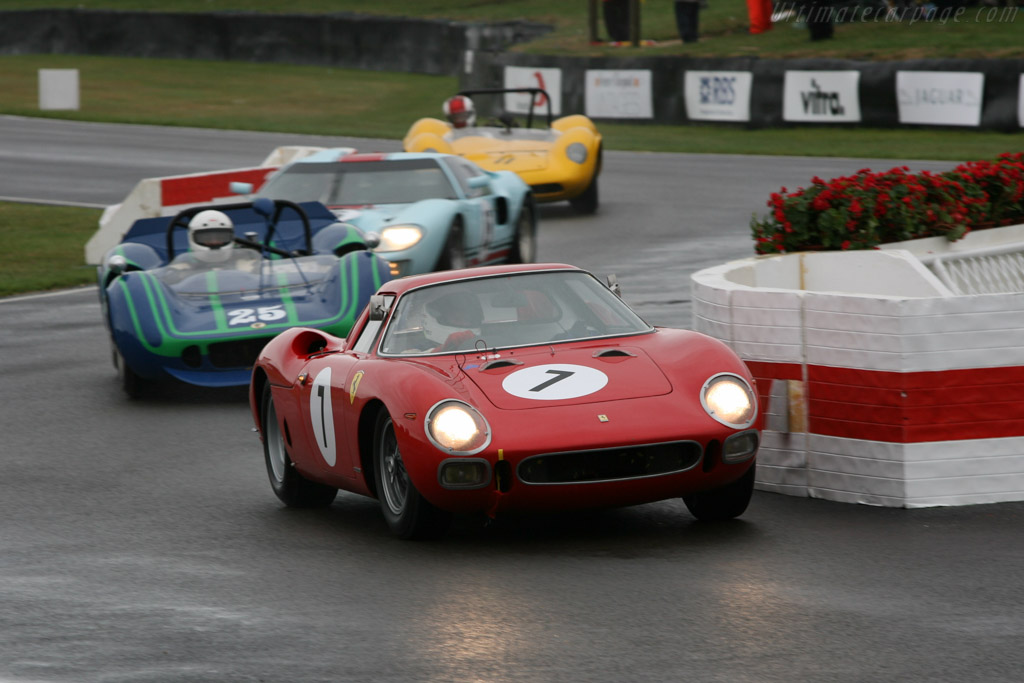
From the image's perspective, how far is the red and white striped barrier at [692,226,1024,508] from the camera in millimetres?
7387

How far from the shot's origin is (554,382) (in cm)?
692

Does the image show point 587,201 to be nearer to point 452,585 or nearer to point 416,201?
point 416,201

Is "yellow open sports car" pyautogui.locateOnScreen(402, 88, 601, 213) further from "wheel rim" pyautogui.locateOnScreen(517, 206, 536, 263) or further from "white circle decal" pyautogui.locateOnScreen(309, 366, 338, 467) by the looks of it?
"white circle decal" pyautogui.locateOnScreen(309, 366, 338, 467)

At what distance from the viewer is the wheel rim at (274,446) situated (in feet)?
26.9

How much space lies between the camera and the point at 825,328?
7.67 meters

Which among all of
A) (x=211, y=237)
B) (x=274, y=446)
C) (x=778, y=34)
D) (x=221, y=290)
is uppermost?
(x=778, y=34)

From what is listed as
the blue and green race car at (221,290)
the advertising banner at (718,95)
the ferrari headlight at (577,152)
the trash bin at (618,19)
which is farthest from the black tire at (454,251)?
the trash bin at (618,19)

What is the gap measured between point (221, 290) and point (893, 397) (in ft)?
18.6

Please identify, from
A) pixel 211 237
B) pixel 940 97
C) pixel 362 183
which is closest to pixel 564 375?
pixel 211 237

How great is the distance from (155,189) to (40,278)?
147 centimetres

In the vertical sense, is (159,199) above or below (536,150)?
below

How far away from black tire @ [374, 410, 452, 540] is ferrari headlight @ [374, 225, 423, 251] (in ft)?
23.4

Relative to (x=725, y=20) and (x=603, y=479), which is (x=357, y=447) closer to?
(x=603, y=479)

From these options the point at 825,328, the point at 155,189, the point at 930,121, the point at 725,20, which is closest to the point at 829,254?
the point at 825,328
